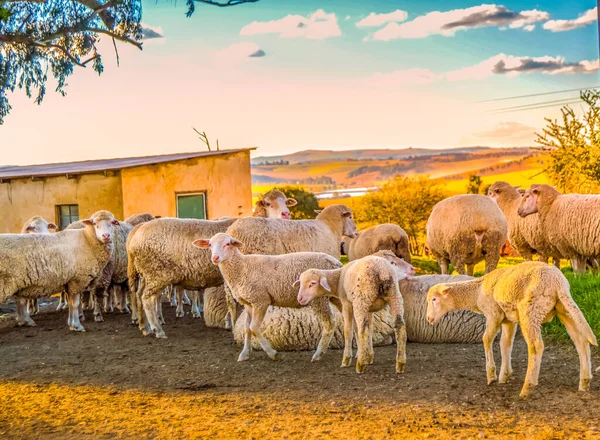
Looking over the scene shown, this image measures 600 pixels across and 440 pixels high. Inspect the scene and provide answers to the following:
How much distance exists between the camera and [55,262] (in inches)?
453

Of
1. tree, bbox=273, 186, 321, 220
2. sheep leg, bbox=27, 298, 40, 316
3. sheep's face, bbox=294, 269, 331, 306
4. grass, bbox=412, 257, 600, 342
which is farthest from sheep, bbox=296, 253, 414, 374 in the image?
tree, bbox=273, 186, 321, 220

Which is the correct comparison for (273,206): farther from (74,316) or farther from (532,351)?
(532,351)

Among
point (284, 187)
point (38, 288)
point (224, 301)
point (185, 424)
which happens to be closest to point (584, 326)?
point (185, 424)

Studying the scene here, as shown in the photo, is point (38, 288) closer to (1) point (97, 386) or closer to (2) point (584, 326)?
(1) point (97, 386)

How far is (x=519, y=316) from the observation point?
660 centimetres

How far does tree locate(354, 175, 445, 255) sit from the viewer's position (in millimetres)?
42812

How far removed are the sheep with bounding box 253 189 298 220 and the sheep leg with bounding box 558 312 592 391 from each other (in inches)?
260

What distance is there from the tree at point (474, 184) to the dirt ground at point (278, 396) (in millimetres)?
43253

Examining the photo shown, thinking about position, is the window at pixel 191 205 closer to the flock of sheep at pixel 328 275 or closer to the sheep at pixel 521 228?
the flock of sheep at pixel 328 275

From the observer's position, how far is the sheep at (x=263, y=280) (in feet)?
28.4

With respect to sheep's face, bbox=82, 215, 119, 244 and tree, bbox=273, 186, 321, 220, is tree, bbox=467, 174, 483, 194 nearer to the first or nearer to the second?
tree, bbox=273, 186, 321, 220

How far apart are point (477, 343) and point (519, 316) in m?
2.66

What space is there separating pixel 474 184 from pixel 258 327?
148 ft

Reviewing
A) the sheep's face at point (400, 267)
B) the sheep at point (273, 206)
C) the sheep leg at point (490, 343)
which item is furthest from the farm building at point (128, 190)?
the sheep leg at point (490, 343)
